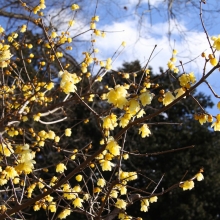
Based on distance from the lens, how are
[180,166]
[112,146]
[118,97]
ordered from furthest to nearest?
[180,166], [112,146], [118,97]

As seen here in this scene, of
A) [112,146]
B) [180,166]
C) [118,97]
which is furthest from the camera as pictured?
[180,166]

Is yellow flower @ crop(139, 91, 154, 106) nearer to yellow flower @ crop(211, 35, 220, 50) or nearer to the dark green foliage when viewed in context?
yellow flower @ crop(211, 35, 220, 50)

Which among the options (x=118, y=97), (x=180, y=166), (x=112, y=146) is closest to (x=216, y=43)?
(x=118, y=97)

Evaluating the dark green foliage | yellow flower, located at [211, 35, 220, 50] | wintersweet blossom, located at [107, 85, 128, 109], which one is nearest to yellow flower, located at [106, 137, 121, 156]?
wintersweet blossom, located at [107, 85, 128, 109]

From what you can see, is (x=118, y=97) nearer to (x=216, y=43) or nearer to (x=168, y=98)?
(x=168, y=98)

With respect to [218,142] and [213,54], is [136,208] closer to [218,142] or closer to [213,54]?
[218,142]

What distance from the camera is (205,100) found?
34.1 ft

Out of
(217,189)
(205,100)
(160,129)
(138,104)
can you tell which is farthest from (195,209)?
(138,104)

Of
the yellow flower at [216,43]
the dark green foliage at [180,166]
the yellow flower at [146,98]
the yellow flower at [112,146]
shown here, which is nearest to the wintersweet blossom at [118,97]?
the yellow flower at [146,98]

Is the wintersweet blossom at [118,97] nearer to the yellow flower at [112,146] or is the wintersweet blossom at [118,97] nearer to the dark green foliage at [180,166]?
the yellow flower at [112,146]

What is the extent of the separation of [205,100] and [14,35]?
7.40 m

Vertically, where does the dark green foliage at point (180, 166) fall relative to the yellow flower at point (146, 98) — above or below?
below

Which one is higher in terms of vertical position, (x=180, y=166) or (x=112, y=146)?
(x=112, y=146)

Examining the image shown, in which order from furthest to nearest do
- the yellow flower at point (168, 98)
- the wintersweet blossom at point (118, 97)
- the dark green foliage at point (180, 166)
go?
the dark green foliage at point (180, 166) → the yellow flower at point (168, 98) → the wintersweet blossom at point (118, 97)
